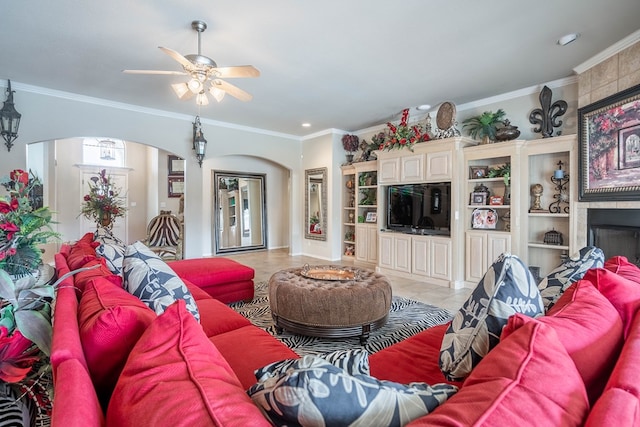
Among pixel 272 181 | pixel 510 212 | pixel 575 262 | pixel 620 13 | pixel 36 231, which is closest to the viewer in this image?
pixel 36 231

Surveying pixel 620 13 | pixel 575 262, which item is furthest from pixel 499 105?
pixel 575 262

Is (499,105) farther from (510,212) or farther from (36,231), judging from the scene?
(36,231)

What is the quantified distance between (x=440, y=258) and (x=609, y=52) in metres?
2.88

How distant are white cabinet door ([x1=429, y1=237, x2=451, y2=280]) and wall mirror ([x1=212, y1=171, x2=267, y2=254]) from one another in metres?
4.42

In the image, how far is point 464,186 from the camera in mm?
4500

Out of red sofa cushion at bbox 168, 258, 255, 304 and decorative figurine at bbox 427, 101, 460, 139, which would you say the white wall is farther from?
decorative figurine at bbox 427, 101, 460, 139

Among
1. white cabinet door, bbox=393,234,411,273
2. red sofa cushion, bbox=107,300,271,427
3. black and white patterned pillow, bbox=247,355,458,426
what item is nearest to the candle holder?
white cabinet door, bbox=393,234,411,273

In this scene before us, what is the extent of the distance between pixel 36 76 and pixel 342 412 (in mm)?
5091

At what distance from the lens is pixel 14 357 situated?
847 mm

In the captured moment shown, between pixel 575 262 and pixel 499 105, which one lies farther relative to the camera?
pixel 499 105

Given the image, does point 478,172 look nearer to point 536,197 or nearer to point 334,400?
point 536,197

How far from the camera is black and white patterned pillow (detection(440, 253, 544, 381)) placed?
108 cm

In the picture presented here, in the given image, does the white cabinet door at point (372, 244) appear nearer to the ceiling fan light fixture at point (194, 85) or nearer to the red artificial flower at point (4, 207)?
the ceiling fan light fixture at point (194, 85)

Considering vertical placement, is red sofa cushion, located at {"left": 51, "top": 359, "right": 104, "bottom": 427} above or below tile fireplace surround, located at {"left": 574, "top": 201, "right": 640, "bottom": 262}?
below
